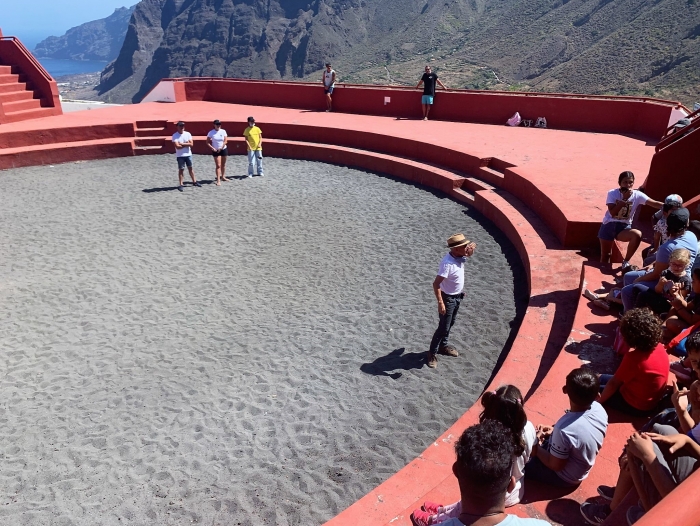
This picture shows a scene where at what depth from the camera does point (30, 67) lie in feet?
57.9

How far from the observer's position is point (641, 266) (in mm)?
6672

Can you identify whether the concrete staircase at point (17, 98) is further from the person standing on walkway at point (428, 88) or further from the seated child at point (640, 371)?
the seated child at point (640, 371)

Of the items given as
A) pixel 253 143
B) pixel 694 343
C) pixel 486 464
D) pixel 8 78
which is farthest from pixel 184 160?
pixel 486 464

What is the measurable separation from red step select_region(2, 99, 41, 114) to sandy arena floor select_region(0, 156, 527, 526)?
22.3 ft

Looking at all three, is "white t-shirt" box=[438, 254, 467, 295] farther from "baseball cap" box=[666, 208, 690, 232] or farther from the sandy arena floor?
"baseball cap" box=[666, 208, 690, 232]

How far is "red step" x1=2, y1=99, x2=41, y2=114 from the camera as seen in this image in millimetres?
16453

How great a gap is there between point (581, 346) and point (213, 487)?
3.45 metres

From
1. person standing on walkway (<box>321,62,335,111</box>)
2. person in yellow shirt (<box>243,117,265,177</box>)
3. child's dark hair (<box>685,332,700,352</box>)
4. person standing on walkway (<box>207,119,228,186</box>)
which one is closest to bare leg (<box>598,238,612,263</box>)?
child's dark hair (<box>685,332,700,352</box>)

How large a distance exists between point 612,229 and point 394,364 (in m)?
3.16

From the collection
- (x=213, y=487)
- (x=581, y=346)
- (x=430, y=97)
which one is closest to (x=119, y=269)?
(x=213, y=487)

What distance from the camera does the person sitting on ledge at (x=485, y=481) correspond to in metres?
2.16

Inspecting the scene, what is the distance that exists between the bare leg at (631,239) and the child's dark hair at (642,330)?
124 inches

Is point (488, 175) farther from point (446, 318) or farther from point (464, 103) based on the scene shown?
point (446, 318)

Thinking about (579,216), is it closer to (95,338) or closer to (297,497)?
(297,497)
